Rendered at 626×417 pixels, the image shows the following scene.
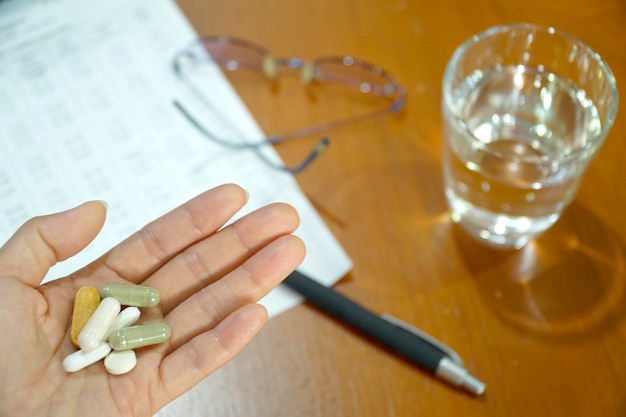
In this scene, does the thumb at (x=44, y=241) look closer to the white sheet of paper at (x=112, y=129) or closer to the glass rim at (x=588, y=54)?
the white sheet of paper at (x=112, y=129)

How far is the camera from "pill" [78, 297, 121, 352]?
0.59m

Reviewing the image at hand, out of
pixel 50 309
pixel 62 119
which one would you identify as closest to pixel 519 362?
pixel 50 309

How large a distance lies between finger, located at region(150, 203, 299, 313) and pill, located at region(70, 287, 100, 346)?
5cm

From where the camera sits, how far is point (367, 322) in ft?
2.22

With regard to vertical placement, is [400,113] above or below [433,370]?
above

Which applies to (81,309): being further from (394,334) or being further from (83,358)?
(394,334)

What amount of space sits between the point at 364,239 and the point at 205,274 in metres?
0.19

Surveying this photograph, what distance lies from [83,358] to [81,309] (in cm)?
5

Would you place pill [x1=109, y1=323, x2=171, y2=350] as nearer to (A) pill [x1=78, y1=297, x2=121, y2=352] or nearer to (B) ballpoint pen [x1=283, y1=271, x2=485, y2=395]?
(A) pill [x1=78, y1=297, x2=121, y2=352]

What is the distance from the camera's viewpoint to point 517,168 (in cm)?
66

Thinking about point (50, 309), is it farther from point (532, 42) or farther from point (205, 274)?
point (532, 42)

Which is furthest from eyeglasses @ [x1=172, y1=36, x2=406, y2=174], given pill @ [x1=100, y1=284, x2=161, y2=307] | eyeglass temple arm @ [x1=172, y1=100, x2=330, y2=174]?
pill @ [x1=100, y1=284, x2=161, y2=307]

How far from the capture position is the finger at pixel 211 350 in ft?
1.91

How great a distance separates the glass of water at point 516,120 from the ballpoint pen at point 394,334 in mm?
147
